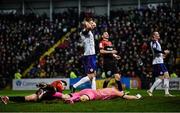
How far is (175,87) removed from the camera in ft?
101

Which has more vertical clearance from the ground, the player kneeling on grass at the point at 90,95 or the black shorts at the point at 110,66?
the black shorts at the point at 110,66

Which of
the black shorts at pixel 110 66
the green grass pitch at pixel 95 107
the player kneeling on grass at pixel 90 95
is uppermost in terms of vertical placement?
the black shorts at pixel 110 66

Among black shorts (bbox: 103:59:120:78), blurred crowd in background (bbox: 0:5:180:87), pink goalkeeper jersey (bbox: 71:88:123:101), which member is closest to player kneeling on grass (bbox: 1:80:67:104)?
pink goalkeeper jersey (bbox: 71:88:123:101)

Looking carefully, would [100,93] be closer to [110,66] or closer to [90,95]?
[90,95]

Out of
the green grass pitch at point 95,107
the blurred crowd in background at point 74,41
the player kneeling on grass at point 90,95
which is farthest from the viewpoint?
the blurred crowd in background at point 74,41

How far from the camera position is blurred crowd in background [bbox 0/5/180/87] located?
34.8m

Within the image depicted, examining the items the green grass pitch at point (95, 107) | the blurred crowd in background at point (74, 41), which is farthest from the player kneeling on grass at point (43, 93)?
the blurred crowd in background at point (74, 41)

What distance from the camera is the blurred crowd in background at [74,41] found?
34.8 m

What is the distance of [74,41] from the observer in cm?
4119

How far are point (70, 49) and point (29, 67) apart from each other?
13.1 ft

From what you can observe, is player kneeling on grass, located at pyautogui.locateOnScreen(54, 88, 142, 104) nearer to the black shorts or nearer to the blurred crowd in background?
the black shorts

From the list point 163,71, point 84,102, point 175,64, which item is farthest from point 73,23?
point 84,102

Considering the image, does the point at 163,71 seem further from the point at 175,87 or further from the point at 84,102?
the point at 175,87

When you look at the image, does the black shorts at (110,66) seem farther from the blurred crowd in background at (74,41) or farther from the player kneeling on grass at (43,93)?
the blurred crowd in background at (74,41)
